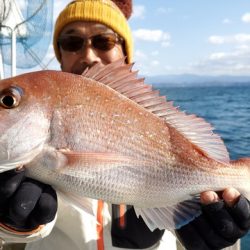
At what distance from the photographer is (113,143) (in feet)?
5.99

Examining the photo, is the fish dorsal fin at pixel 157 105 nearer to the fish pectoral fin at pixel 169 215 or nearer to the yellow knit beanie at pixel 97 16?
the fish pectoral fin at pixel 169 215

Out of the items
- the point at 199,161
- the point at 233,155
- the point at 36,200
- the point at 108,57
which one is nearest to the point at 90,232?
the point at 36,200

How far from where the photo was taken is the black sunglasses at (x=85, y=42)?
2.86m

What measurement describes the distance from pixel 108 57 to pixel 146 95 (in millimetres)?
1049

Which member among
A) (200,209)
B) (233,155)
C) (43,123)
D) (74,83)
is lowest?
(233,155)

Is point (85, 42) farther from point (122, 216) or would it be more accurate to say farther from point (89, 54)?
point (122, 216)

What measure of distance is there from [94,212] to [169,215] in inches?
22.9

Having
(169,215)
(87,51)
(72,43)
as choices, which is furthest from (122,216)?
(72,43)

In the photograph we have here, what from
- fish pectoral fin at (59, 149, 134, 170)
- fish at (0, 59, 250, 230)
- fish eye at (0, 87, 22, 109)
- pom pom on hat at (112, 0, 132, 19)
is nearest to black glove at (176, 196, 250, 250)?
fish at (0, 59, 250, 230)

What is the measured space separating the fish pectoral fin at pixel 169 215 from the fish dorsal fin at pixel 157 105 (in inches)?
11.8

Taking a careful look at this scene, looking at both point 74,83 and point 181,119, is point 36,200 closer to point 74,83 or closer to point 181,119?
point 74,83

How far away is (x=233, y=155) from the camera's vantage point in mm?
10648

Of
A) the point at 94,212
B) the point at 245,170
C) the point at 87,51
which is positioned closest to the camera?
the point at 245,170

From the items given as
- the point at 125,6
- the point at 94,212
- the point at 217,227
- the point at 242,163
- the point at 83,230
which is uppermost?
the point at 125,6
